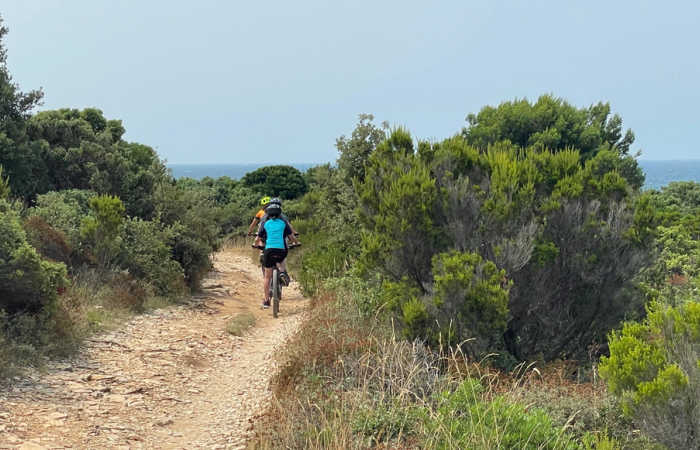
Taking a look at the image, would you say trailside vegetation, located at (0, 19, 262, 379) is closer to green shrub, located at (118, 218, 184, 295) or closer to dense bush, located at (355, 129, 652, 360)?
green shrub, located at (118, 218, 184, 295)

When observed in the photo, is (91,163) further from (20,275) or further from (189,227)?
(20,275)

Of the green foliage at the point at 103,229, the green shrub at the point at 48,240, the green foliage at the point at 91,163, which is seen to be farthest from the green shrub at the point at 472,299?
the green foliage at the point at 91,163

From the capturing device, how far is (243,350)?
1052cm

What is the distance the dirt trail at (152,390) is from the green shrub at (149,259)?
141 centimetres

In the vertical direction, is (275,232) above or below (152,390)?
above

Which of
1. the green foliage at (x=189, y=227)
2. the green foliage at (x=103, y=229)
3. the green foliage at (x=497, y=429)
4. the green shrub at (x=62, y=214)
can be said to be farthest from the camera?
the green foliage at (x=189, y=227)

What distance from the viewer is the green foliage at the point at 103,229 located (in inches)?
492

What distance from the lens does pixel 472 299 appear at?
7516mm

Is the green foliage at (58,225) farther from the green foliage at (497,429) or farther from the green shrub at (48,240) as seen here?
the green foliage at (497,429)

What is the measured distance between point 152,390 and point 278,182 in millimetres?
35508

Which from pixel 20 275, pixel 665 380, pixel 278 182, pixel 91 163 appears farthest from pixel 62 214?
pixel 278 182

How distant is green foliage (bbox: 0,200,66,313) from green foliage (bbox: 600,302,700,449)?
7.31m

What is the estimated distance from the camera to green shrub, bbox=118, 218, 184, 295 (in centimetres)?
1359

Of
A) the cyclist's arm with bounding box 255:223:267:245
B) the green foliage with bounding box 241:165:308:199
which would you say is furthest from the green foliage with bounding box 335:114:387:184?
the green foliage with bounding box 241:165:308:199
